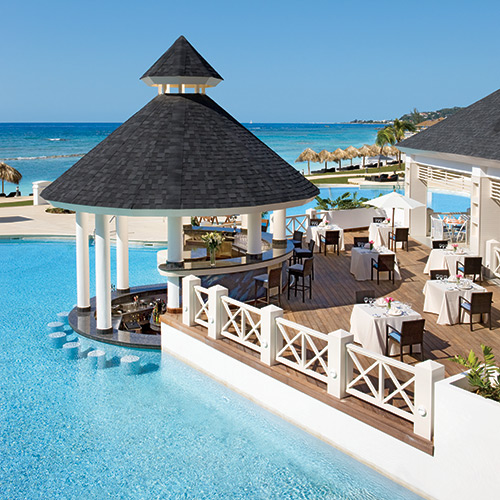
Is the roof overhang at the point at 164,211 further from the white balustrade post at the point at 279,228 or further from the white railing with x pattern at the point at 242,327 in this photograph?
the white balustrade post at the point at 279,228

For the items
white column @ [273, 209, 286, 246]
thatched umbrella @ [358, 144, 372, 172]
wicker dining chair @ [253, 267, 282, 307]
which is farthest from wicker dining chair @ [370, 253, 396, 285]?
thatched umbrella @ [358, 144, 372, 172]

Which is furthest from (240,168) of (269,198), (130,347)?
(130,347)

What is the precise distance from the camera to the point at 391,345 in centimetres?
1243

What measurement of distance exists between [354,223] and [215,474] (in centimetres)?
1852

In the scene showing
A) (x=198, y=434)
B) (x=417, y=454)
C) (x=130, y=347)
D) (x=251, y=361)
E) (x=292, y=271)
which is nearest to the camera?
(x=417, y=454)

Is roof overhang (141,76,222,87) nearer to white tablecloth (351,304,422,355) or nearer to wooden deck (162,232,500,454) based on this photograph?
wooden deck (162,232,500,454)

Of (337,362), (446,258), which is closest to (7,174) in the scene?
(446,258)

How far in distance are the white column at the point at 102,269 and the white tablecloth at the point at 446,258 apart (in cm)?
970

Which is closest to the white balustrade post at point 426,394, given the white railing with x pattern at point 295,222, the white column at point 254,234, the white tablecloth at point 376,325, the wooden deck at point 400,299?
the wooden deck at point 400,299

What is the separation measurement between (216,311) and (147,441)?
3283 millimetres

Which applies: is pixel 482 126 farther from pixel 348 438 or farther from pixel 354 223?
pixel 348 438

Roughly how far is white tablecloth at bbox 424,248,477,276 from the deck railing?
6.99 metres

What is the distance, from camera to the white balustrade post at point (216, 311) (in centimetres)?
1327

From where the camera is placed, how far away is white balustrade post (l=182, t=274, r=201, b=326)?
46.4 ft
